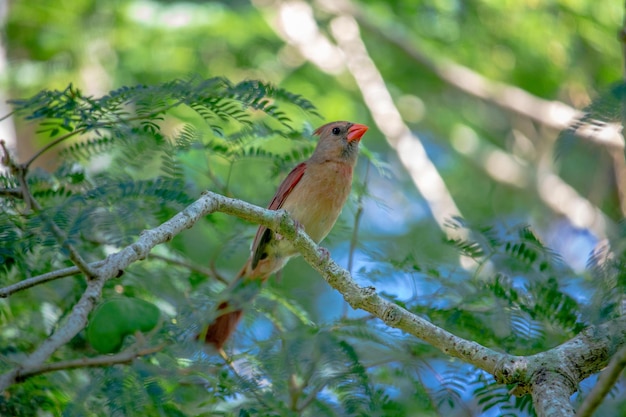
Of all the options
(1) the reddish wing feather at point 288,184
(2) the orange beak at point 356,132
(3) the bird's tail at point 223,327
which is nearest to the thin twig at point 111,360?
(3) the bird's tail at point 223,327

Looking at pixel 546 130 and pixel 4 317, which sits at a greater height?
pixel 546 130

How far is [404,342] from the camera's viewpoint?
139 inches

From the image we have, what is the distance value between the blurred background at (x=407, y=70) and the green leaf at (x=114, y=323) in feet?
11.2

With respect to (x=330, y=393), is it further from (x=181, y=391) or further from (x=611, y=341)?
(x=611, y=341)

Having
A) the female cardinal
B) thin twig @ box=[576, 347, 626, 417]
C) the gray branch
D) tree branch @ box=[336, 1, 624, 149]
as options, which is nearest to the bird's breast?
the female cardinal

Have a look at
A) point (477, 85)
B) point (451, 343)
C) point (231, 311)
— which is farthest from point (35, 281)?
point (477, 85)

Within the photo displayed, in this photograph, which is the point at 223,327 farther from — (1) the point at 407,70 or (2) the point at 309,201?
(1) the point at 407,70

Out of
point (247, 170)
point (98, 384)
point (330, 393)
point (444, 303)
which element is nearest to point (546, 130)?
point (247, 170)

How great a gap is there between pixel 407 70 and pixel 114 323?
283 inches

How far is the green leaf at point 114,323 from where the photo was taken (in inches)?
109

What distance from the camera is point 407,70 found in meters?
9.38

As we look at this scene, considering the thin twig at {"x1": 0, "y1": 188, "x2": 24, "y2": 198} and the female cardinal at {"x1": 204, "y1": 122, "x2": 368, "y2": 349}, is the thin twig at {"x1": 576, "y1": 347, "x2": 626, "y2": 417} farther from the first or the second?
the female cardinal at {"x1": 204, "y1": 122, "x2": 368, "y2": 349}

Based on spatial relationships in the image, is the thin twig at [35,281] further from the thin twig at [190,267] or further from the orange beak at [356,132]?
the orange beak at [356,132]

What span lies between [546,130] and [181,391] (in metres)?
6.68
